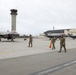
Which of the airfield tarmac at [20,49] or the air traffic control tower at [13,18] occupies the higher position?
the air traffic control tower at [13,18]

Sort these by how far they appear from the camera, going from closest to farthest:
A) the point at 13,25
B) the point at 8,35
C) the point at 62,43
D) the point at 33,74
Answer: the point at 33,74
the point at 62,43
the point at 8,35
the point at 13,25

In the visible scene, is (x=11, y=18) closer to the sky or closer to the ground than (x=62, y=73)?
closer to the sky

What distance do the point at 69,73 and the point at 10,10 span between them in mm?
103156

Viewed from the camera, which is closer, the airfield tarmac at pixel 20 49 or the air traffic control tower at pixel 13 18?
the airfield tarmac at pixel 20 49

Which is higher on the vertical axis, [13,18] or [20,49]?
[13,18]

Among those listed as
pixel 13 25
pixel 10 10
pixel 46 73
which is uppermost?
pixel 10 10

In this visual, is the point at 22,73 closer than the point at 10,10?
Yes

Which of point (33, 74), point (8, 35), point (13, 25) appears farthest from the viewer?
point (13, 25)

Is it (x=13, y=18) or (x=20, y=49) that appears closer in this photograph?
(x=20, y=49)

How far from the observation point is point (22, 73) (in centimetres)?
992

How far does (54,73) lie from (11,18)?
101637 millimetres

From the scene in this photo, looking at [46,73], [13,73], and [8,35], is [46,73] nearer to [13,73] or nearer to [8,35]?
[13,73]

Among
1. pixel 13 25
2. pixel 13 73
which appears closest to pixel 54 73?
pixel 13 73

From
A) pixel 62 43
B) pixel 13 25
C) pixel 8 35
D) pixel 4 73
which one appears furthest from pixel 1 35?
pixel 13 25
